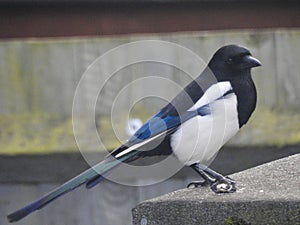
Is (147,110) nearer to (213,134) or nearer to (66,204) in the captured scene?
(66,204)

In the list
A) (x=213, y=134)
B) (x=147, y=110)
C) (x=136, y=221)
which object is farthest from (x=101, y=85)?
(x=136, y=221)

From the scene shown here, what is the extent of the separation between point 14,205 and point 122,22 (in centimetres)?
162

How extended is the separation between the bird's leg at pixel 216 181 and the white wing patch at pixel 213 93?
0.18 m

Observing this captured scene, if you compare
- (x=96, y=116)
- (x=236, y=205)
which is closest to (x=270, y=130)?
(x=96, y=116)

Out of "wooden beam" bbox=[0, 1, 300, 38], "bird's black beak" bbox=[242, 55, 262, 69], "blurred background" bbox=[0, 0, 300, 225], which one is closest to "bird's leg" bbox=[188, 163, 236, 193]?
"bird's black beak" bbox=[242, 55, 262, 69]

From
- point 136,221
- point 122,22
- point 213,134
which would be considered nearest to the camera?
point 136,221

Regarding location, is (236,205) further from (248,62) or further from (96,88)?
(96,88)

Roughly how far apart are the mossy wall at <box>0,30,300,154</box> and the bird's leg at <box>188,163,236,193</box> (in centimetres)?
77

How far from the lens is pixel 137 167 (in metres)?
3.62

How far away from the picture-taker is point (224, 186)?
2.53 metres

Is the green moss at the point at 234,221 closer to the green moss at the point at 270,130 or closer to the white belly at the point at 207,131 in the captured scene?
the white belly at the point at 207,131

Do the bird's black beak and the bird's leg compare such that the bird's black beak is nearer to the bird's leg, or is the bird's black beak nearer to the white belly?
the white belly

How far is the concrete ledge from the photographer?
2.23 meters

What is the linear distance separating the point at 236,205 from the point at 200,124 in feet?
1.77
